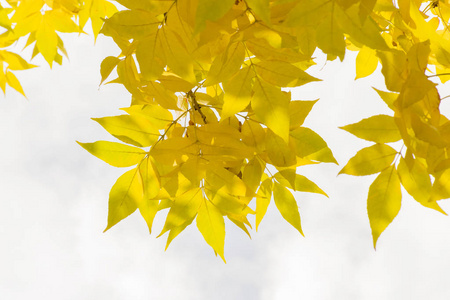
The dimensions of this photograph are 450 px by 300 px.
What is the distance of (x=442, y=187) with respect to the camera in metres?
0.66

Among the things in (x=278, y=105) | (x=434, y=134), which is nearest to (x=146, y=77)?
(x=278, y=105)

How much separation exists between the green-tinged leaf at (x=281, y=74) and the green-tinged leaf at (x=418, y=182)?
0.23m

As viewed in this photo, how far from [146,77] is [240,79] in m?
0.14

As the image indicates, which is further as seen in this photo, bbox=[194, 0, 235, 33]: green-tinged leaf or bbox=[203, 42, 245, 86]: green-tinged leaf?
bbox=[203, 42, 245, 86]: green-tinged leaf

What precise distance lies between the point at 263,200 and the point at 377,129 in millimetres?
257

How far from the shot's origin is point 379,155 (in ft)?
2.50

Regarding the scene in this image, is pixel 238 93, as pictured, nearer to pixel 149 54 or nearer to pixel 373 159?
pixel 149 54

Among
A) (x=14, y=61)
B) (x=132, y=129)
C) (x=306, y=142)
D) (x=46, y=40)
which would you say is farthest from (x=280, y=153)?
(x=14, y=61)

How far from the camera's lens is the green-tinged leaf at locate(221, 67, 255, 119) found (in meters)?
0.66

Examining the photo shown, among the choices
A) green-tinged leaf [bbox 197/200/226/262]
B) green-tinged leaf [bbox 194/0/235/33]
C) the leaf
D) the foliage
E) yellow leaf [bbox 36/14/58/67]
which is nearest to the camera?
green-tinged leaf [bbox 194/0/235/33]

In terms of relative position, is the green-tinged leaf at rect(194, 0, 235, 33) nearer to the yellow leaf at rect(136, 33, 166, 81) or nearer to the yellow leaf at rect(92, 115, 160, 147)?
the yellow leaf at rect(136, 33, 166, 81)

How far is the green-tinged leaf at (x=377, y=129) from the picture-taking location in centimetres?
72

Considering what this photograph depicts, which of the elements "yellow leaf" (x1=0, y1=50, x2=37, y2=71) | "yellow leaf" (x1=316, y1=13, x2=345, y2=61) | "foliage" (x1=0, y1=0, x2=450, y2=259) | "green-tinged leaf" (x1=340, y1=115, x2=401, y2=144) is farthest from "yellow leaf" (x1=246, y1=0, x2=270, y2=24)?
"yellow leaf" (x1=0, y1=50, x2=37, y2=71)

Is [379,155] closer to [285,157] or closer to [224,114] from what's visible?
[285,157]
